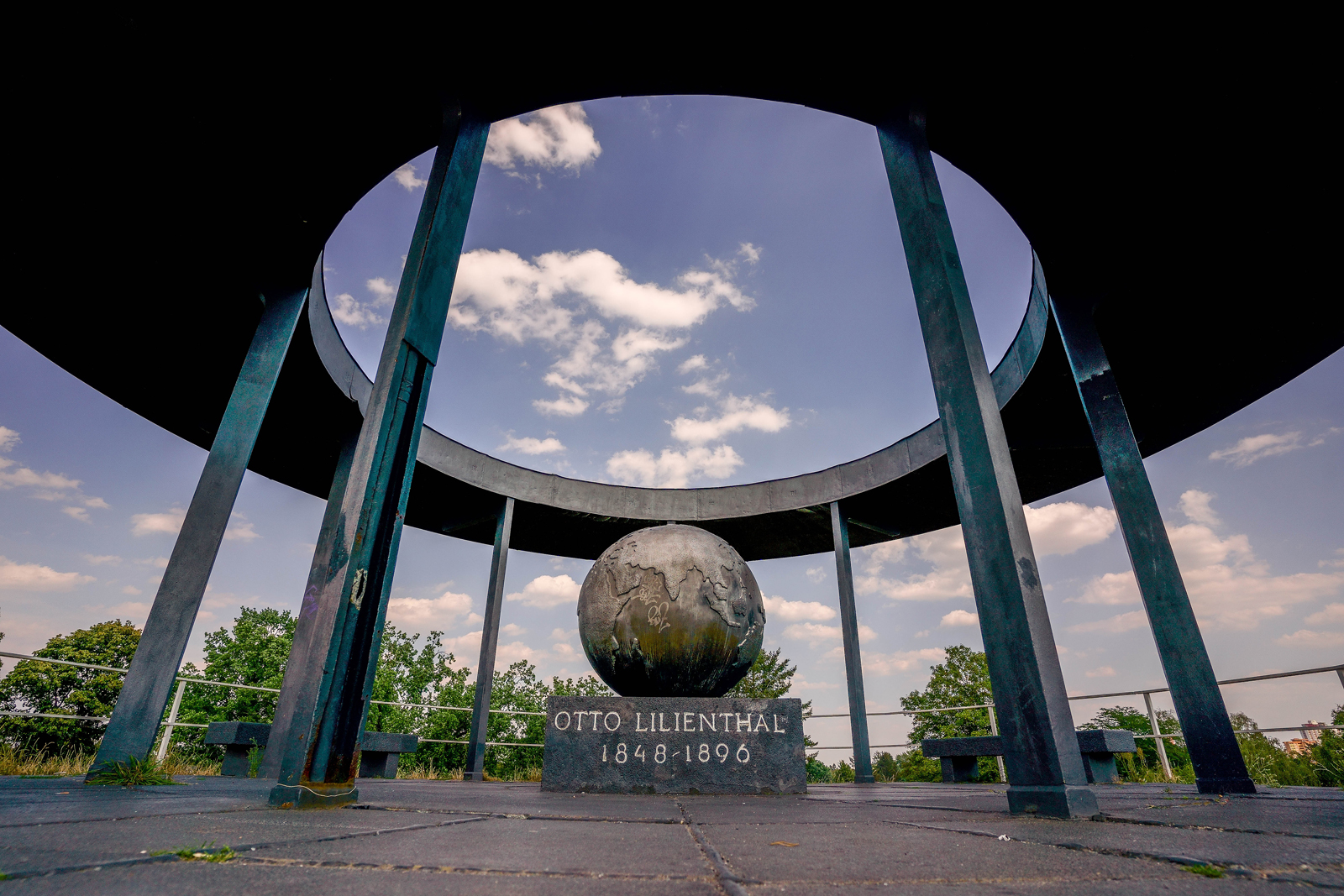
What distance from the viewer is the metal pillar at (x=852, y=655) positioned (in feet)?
34.0

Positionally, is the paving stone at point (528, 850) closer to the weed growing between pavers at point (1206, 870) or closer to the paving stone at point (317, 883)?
the paving stone at point (317, 883)

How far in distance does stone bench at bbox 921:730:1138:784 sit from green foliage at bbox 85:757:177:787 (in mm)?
7351

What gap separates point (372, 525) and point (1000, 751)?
29.4 ft

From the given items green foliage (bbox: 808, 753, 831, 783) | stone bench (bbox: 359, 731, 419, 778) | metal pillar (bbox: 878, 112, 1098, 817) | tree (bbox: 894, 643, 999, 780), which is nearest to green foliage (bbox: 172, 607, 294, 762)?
stone bench (bbox: 359, 731, 419, 778)

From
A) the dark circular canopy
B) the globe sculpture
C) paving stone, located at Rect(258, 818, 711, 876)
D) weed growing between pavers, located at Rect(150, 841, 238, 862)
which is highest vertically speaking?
the dark circular canopy

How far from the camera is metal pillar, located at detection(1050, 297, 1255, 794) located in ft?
18.1

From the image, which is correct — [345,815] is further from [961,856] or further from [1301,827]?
[1301,827]

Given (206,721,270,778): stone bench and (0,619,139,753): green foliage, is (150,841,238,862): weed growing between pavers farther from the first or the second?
(0,619,139,753): green foliage

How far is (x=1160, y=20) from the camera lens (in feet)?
16.1

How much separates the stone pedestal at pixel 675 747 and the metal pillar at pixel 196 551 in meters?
3.57

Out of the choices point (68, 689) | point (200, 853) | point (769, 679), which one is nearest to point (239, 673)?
point (68, 689)

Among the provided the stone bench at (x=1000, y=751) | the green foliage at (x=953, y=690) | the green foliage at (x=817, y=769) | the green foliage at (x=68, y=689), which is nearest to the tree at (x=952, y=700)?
the green foliage at (x=953, y=690)

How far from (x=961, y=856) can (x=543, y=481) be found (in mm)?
11145

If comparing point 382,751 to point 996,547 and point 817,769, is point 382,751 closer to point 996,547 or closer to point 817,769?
point 996,547
